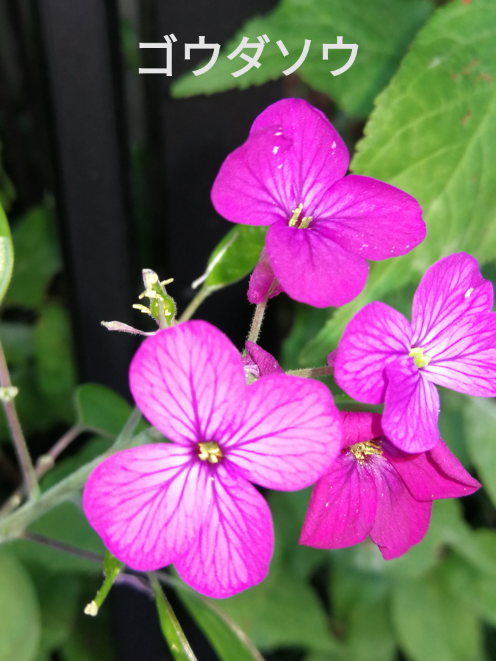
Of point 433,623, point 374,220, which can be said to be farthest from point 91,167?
point 433,623

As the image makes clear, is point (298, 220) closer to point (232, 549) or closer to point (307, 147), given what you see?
point (307, 147)

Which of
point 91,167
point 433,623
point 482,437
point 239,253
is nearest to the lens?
point 239,253

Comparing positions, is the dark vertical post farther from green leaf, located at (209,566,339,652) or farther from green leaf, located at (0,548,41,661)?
green leaf, located at (209,566,339,652)

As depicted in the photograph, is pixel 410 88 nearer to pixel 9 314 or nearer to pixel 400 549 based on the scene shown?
pixel 400 549

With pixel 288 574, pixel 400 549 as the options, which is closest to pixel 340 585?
pixel 288 574

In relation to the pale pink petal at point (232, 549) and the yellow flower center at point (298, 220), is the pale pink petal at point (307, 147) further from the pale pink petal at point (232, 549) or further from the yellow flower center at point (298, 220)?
the pale pink petal at point (232, 549)

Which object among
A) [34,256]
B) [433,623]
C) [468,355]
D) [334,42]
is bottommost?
[433,623]
